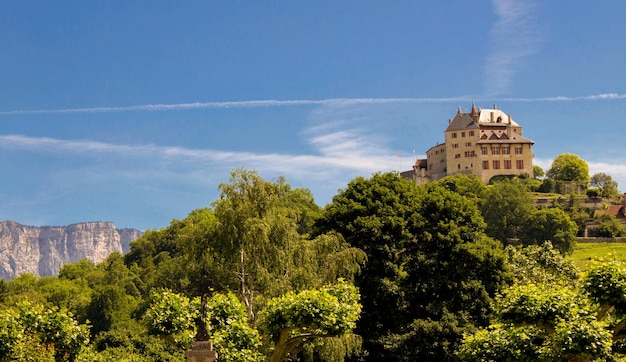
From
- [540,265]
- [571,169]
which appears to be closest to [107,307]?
[540,265]

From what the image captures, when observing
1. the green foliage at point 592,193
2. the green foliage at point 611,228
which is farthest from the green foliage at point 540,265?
the green foliage at point 592,193

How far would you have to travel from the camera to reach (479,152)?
6147 inches

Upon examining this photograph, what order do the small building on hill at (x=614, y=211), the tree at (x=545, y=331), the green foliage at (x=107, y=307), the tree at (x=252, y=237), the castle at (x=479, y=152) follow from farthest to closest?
1. the castle at (x=479, y=152)
2. the small building on hill at (x=614, y=211)
3. the green foliage at (x=107, y=307)
4. the tree at (x=252, y=237)
5. the tree at (x=545, y=331)

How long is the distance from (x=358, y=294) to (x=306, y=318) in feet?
11.5

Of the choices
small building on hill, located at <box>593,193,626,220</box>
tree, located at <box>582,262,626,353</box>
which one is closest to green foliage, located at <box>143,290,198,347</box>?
tree, located at <box>582,262,626,353</box>

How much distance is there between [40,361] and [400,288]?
20.3m

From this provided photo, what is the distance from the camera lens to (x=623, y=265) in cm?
2473

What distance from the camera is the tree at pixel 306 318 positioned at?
24.9m

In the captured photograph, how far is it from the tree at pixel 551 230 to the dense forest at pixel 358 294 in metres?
58.2

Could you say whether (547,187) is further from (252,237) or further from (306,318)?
(306,318)

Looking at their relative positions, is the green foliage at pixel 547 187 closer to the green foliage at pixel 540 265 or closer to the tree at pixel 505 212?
the tree at pixel 505 212

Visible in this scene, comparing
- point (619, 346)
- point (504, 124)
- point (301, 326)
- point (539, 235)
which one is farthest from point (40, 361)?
point (504, 124)

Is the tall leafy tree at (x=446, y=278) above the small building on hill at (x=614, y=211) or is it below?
below

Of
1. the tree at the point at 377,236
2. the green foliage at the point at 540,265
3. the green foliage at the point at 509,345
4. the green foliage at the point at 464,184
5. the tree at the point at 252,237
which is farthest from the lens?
the green foliage at the point at 464,184
